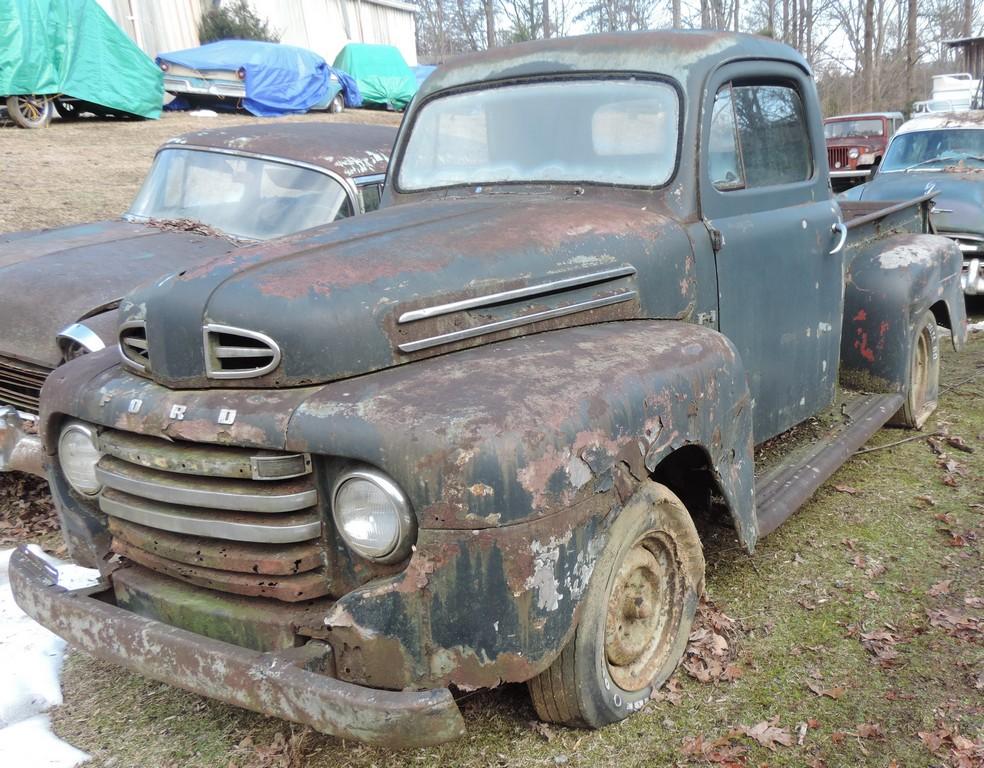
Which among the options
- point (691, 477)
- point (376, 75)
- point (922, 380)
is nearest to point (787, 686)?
point (691, 477)

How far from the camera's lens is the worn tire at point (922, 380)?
5207 millimetres

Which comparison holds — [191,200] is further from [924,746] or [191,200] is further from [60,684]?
[924,746]

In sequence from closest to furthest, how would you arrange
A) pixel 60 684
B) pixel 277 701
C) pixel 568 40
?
1. pixel 277 701
2. pixel 60 684
3. pixel 568 40

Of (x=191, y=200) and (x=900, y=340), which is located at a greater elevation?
(x=191, y=200)

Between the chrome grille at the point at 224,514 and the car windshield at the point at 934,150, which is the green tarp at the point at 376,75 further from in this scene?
the chrome grille at the point at 224,514

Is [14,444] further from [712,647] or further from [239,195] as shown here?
[712,647]

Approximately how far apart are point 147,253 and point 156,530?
3147 mm

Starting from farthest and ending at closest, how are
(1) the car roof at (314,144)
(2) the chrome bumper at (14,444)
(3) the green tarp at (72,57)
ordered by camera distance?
(3) the green tarp at (72,57) → (1) the car roof at (314,144) → (2) the chrome bumper at (14,444)

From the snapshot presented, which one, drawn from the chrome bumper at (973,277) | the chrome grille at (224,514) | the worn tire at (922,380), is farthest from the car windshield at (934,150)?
the chrome grille at (224,514)

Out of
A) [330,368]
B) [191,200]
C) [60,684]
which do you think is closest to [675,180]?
[330,368]

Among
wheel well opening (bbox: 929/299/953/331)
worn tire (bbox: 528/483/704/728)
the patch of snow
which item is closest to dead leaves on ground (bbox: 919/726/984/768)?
worn tire (bbox: 528/483/704/728)

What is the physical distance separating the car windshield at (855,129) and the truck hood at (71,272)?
15407 millimetres

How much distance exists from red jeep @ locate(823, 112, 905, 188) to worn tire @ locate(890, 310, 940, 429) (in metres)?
11.7

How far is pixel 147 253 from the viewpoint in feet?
17.9
